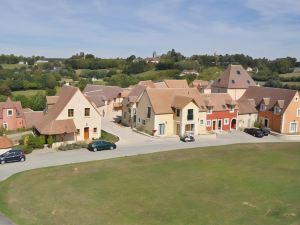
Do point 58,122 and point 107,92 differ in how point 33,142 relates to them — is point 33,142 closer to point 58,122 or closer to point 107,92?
point 58,122

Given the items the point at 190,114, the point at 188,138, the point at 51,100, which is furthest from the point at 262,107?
the point at 51,100

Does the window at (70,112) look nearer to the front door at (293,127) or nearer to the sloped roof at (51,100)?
the sloped roof at (51,100)

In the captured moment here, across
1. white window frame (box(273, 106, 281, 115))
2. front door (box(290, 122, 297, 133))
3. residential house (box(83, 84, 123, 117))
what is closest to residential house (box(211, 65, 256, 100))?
white window frame (box(273, 106, 281, 115))

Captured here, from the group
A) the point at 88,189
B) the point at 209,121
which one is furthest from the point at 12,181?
the point at 209,121

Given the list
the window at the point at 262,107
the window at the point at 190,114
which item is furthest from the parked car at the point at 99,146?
the window at the point at 262,107

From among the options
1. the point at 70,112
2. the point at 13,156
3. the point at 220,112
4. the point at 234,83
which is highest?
the point at 234,83

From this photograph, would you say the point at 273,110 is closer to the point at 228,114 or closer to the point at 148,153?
the point at 228,114
